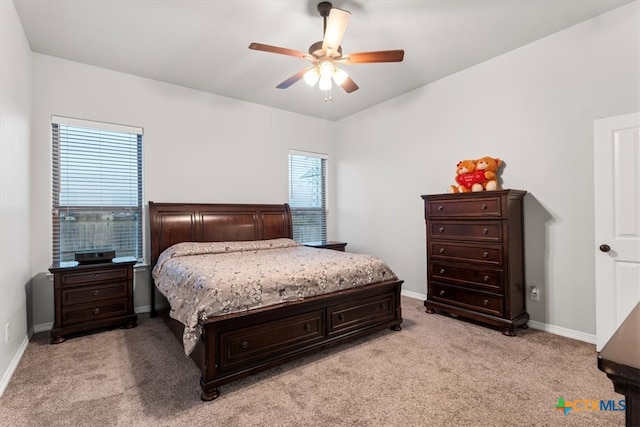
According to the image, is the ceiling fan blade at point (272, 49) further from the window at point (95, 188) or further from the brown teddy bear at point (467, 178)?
the window at point (95, 188)

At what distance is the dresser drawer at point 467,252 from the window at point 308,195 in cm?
239

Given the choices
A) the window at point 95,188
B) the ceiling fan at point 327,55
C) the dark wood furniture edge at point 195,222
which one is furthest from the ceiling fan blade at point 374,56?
the window at point 95,188

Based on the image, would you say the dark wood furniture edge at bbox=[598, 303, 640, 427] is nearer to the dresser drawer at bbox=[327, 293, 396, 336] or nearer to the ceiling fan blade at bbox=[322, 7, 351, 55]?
the dresser drawer at bbox=[327, 293, 396, 336]

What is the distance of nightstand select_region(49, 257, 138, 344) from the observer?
3.03 meters

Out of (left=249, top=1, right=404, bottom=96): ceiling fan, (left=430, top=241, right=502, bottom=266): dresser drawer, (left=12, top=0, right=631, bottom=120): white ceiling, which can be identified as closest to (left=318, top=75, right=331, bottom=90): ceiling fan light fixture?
(left=249, top=1, right=404, bottom=96): ceiling fan

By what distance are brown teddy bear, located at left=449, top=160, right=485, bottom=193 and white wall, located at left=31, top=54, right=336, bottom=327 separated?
267 cm

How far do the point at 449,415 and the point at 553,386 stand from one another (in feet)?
2.91

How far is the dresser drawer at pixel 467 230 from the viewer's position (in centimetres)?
315

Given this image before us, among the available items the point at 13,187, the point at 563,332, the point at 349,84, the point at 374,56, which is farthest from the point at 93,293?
the point at 563,332

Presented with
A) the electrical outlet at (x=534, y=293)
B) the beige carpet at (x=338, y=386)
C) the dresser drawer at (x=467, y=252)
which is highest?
the dresser drawer at (x=467, y=252)

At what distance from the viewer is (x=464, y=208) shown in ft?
11.1

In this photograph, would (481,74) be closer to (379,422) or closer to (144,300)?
(379,422)

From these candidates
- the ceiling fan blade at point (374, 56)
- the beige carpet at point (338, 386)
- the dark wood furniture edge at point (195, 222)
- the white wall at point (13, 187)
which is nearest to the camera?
the beige carpet at point (338, 386)

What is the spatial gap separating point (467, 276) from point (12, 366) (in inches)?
163
